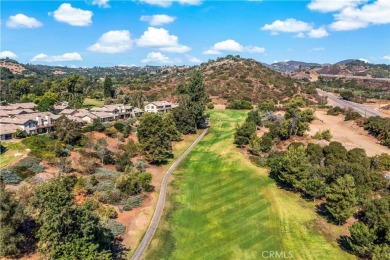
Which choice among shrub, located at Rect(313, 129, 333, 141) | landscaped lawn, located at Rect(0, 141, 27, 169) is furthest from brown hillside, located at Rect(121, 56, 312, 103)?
landscaped lawn, located at Rect(0, 141, 27, 169)

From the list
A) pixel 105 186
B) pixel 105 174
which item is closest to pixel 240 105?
pixel 105 174

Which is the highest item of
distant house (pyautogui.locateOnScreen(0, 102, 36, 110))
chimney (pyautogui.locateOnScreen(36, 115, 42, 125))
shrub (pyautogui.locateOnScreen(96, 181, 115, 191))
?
distant house (pyautogui.locateOnScreen(0, 102, 36, 110))

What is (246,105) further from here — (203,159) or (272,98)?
(203,159)

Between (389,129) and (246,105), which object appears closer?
(389,129)

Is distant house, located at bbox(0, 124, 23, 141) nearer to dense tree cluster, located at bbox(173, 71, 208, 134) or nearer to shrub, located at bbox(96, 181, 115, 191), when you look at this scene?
shrub, located at bbox(96, 181, 115, 191)

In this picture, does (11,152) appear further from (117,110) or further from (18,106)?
(117,110)

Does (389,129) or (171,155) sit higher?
(389,129)

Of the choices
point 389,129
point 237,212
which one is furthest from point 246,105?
point 237,212
